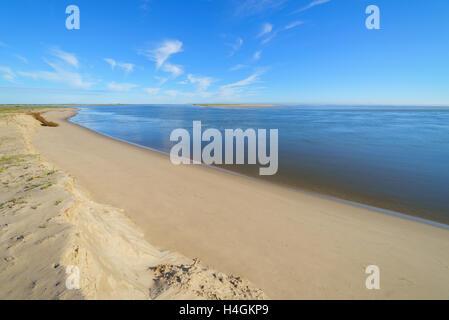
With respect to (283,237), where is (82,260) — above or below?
above

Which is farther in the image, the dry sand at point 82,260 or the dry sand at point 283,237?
the dry sand at point 283,237

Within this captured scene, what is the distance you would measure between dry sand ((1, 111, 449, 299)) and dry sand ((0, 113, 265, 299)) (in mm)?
209

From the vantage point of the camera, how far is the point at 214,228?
6055 mm

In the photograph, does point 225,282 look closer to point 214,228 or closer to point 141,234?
point 214,228

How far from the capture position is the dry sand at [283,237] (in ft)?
13.9

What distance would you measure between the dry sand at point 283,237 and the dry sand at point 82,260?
209 millimetres

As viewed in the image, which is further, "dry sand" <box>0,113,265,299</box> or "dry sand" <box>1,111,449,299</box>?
"dry sand" <box>1,111,449,299</box>

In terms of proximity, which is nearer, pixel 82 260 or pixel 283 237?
pixel 82 260

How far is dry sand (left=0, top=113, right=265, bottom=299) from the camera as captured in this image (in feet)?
9.10

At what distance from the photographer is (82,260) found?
3088 millimetres

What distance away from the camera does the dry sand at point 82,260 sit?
2.77 meters

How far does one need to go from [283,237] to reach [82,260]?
194 inches
